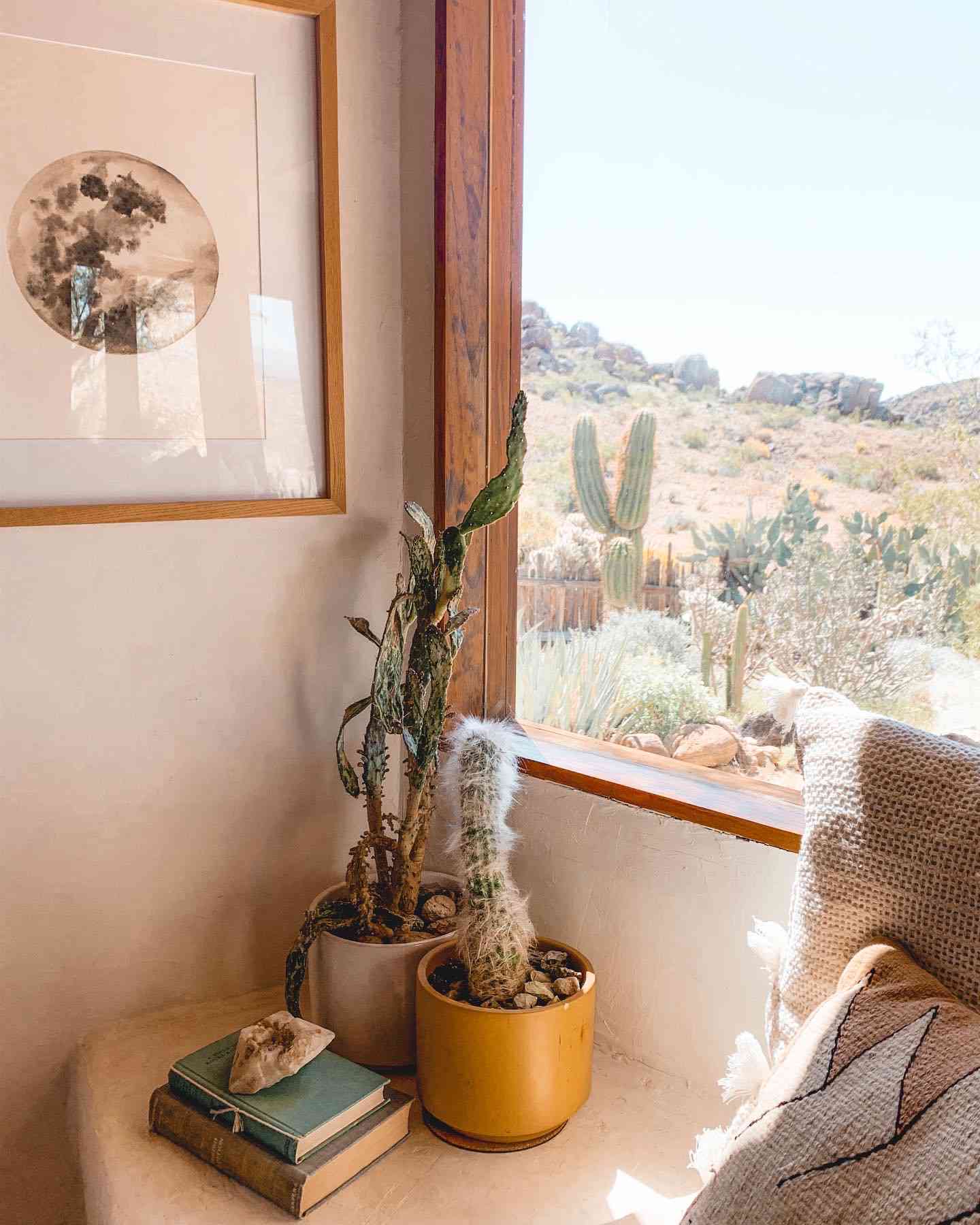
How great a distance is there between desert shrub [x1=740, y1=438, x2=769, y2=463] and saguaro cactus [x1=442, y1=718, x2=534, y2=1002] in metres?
0.44

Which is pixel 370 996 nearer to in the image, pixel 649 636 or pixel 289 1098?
pixel 289 1098

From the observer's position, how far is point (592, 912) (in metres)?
1.37

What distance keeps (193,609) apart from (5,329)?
41 centimetres

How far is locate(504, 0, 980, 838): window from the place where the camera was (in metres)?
1.03

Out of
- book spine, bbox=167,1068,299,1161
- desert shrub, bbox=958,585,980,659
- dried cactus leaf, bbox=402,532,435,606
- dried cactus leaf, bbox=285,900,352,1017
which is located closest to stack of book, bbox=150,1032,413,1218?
book spine, bbox=167,1068,299,1161

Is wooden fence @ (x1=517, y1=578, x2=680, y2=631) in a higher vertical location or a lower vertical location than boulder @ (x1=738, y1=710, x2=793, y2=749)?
higher

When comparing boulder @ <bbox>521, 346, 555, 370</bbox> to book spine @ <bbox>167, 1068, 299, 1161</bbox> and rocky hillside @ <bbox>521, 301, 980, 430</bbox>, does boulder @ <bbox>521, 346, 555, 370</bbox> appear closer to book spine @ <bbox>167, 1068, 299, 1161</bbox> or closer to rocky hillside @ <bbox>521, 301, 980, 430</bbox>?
rocky hillside @ <bbox>521, 301, 980, 430</bbox>

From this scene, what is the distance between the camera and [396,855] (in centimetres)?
134

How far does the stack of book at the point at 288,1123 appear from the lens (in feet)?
3.48

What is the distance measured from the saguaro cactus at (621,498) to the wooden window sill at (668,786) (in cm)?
21

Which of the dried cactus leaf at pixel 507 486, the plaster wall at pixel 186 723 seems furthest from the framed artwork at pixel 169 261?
the dried cactus leaf at pixel 507 486

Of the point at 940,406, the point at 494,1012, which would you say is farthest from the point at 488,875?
the point at 940,406

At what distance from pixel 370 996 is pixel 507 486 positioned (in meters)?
0.66

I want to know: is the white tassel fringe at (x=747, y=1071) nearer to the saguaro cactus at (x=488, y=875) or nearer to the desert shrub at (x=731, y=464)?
the saguaro cactus at (x=488, y=875)
